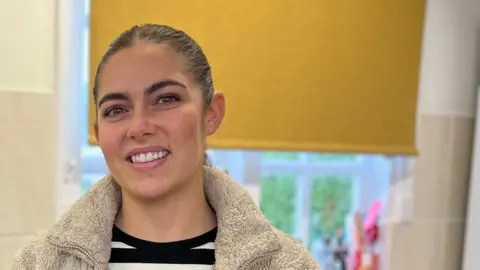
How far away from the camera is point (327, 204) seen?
208 cm

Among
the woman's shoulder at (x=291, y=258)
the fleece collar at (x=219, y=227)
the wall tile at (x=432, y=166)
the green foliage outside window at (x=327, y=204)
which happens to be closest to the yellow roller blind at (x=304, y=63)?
the wall tile at (x=432, y=166)

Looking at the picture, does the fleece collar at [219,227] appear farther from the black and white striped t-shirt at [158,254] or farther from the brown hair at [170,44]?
the brown hair at [170,44]

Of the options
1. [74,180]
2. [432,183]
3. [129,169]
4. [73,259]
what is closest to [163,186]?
[129,169]

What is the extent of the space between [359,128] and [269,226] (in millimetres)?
903

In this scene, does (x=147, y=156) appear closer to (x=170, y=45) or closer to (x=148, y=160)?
(x=148, y=160)

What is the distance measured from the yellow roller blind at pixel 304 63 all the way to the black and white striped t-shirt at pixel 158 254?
2.17 ft

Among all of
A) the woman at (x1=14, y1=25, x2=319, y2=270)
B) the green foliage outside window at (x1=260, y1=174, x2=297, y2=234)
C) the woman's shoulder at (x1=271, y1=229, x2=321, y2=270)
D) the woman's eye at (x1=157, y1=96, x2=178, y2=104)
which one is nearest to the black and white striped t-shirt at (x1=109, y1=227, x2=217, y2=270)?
the woman at (x1=14, y1=25, x2=319, y2=270)

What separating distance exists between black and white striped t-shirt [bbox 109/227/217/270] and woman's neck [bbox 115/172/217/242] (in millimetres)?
13

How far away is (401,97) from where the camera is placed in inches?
72.1

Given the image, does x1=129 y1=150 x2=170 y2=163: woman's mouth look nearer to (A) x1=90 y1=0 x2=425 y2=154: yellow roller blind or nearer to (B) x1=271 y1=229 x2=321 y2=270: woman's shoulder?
(B) x1=271 y1=229 x2=321 y2=270: woman's shoulder

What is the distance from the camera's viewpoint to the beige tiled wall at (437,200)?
191 centimetres

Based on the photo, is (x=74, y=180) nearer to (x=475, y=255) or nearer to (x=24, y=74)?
(x=24, y=74)

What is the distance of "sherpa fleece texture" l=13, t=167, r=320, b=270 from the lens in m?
0.90

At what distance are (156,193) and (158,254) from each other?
0.11 meters
